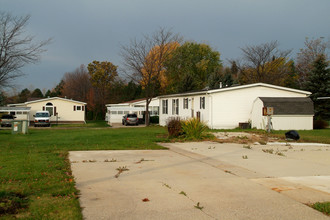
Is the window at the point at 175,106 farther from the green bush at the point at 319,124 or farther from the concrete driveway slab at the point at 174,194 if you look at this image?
the concrete driveway slab at the point at 174,194

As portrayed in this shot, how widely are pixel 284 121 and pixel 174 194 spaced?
72.6 ft

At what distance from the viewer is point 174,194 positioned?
6.61 metres

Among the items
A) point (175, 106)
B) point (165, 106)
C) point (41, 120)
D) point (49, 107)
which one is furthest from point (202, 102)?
point (49, 107)

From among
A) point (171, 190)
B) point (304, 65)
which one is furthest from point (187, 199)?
point (304, 65)

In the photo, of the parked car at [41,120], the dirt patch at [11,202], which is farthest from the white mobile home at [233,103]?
→ the dirt patch at [11,202]

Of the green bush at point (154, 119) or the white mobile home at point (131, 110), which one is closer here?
the green bush at point (154, 119)

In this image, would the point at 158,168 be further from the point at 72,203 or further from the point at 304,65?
the point at 304,65

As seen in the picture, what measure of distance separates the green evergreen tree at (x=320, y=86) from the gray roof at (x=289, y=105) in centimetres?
829

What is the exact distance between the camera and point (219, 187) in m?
7.24

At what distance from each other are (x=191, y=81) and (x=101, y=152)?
4301 cm

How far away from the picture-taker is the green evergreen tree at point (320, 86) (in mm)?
35031

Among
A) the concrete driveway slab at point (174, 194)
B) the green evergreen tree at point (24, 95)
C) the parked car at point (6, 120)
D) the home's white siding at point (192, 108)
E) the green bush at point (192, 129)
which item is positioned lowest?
the concrete driveway slab at point (174, 194)

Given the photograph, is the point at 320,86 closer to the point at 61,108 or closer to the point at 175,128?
the point at 175,128

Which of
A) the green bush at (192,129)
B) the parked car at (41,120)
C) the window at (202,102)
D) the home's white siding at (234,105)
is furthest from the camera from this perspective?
the parked car at (41,120)
